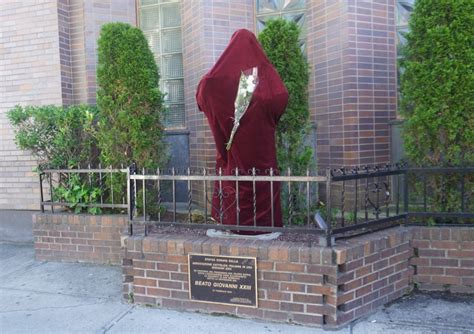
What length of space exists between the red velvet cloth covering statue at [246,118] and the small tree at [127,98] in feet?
4.14

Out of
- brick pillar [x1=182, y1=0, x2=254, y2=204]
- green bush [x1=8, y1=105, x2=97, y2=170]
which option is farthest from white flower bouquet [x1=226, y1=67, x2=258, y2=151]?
green bush [x1=8, y1=105, x2=97, y2=170]

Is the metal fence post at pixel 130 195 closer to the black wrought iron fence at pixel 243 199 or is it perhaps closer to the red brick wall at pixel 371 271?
the black wrought iron fence at pixel 243 199

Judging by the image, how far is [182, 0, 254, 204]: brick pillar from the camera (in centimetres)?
596

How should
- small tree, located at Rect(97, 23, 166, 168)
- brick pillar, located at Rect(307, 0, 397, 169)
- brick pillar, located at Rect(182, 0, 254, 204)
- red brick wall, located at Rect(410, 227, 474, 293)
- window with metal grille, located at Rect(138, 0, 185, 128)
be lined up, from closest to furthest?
red brick wall, located at Rect(410, 227, 474, 293)
small tree, located at Rect(97, 23, 166, 168)
brick pillar, located at Rect(307, 0, 397, 169)
brick pillar, located at Rect(182, 0, 254, 204)
window with metal grille, located at Rect(138, 0, 185, 128)

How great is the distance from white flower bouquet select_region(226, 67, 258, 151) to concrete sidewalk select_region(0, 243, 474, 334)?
1697 mm

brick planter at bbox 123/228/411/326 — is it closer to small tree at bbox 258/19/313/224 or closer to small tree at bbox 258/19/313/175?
small tree at bbox 258/19/313/224

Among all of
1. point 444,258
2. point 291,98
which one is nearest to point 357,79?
point 291,98

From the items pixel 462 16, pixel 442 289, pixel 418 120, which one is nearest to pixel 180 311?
pixel 442 289

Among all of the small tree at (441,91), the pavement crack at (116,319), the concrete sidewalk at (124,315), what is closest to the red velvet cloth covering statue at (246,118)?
the concrete sidewalk at (124,315)

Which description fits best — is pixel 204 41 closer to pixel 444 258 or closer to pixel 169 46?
pixel 169 46

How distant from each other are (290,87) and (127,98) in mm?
1940

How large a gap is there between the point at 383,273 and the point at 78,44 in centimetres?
551

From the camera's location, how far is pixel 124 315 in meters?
3.71

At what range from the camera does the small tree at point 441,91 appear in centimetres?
392
